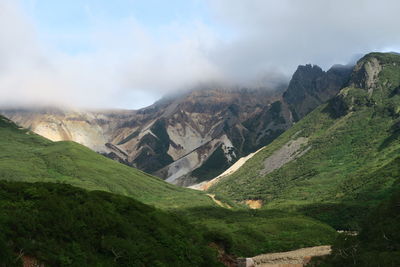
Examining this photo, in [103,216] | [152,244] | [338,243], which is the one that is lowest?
[338,243]

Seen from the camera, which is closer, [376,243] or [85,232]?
[85,232]

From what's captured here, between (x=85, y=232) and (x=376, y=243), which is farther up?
(x=85, y=232)

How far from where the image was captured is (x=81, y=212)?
185 ft

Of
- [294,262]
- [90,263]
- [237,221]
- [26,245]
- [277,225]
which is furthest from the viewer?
[237,221]

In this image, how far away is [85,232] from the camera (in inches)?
2096

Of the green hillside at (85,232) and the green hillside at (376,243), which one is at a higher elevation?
the green hillside at (85,232)

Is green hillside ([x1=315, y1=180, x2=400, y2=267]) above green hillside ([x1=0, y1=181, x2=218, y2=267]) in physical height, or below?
below

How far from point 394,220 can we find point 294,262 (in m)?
33.4

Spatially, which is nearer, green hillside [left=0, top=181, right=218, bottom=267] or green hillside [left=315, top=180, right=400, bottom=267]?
green hillside [left=0, top=181, right=218, bottom=267]

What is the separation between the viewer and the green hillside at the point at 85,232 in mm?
46438

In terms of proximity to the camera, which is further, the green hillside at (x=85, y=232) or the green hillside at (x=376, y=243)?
the green hillside at (x=376, y=243)

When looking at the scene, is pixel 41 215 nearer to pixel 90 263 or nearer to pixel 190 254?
pixel 90 263

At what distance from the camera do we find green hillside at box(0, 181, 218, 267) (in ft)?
152

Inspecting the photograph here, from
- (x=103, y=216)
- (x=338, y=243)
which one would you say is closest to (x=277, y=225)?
(x=338, y=243)
